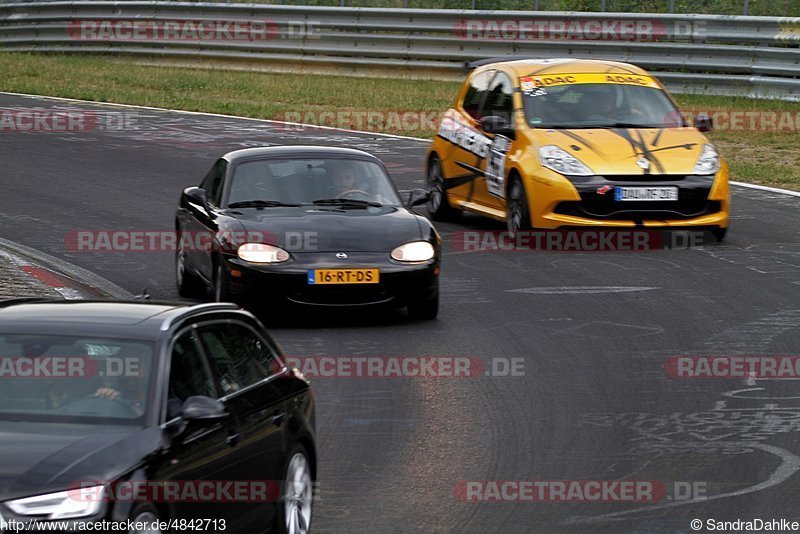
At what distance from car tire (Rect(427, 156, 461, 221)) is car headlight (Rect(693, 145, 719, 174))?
3.08 metres

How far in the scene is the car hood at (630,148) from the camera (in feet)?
49.2

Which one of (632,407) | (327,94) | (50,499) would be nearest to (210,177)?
(632,407)

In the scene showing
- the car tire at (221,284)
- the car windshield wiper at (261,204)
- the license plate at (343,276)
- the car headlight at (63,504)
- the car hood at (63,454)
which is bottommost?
the car tire at (221,284)

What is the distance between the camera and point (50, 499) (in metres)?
5.09

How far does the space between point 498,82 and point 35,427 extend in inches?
466

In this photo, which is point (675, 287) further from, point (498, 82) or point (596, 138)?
point (498, 82)

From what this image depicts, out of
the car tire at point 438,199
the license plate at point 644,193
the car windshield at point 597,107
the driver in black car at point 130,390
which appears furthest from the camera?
the car tire at point 438,199

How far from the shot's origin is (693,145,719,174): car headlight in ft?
49.9

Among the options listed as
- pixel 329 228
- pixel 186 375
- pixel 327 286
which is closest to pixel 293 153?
pixel 329 228

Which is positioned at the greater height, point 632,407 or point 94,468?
point 94,468

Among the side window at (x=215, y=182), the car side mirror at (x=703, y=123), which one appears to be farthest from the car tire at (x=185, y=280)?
the car side mirror at (x=703, y=123)

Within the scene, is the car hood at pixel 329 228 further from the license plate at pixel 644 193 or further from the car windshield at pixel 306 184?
the license plate at pixel 644 193

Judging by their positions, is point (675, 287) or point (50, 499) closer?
point (50, 499)

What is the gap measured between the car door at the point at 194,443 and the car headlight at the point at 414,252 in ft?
18.4
